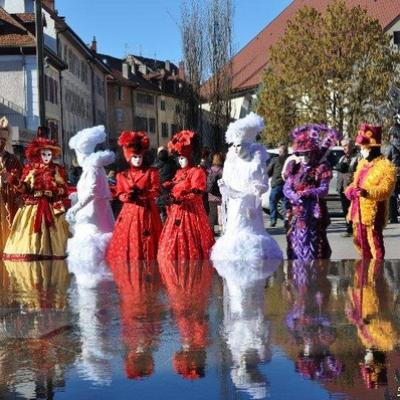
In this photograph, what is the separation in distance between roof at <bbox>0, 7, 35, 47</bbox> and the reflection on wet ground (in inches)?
1534

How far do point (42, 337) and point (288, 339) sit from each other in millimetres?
1310

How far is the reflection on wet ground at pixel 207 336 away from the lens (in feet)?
12.9

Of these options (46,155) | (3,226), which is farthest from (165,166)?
(46,155)

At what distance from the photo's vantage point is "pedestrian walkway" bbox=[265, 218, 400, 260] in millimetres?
12875

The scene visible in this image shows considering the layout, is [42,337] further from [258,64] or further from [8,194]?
[258,64]

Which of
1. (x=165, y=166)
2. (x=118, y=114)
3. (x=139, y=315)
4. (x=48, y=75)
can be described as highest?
(x=118, y=114)

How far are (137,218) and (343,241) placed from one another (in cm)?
556

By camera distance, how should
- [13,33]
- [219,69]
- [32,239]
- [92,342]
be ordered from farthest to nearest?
1. [13,33]
2. [219,69]
3. [32,239]
4. [92,342]

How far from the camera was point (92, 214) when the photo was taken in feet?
36.4

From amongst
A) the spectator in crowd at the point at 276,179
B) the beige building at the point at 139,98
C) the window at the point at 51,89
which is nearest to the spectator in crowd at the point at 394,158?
the spectator in crowd at the point at 276,179

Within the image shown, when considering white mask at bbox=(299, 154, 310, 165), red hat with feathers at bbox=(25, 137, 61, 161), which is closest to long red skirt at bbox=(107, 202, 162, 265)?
red hat with feathers at bbox=(25, 137, 61, 161)

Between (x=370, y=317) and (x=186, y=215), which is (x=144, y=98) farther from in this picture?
(x=370, y=317)

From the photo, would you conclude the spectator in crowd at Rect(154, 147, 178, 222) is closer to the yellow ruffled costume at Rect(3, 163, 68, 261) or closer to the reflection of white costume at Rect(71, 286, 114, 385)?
the yellow ruffled costume at Rect(3, 163, 68, 261)

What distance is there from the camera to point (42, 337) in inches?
201
